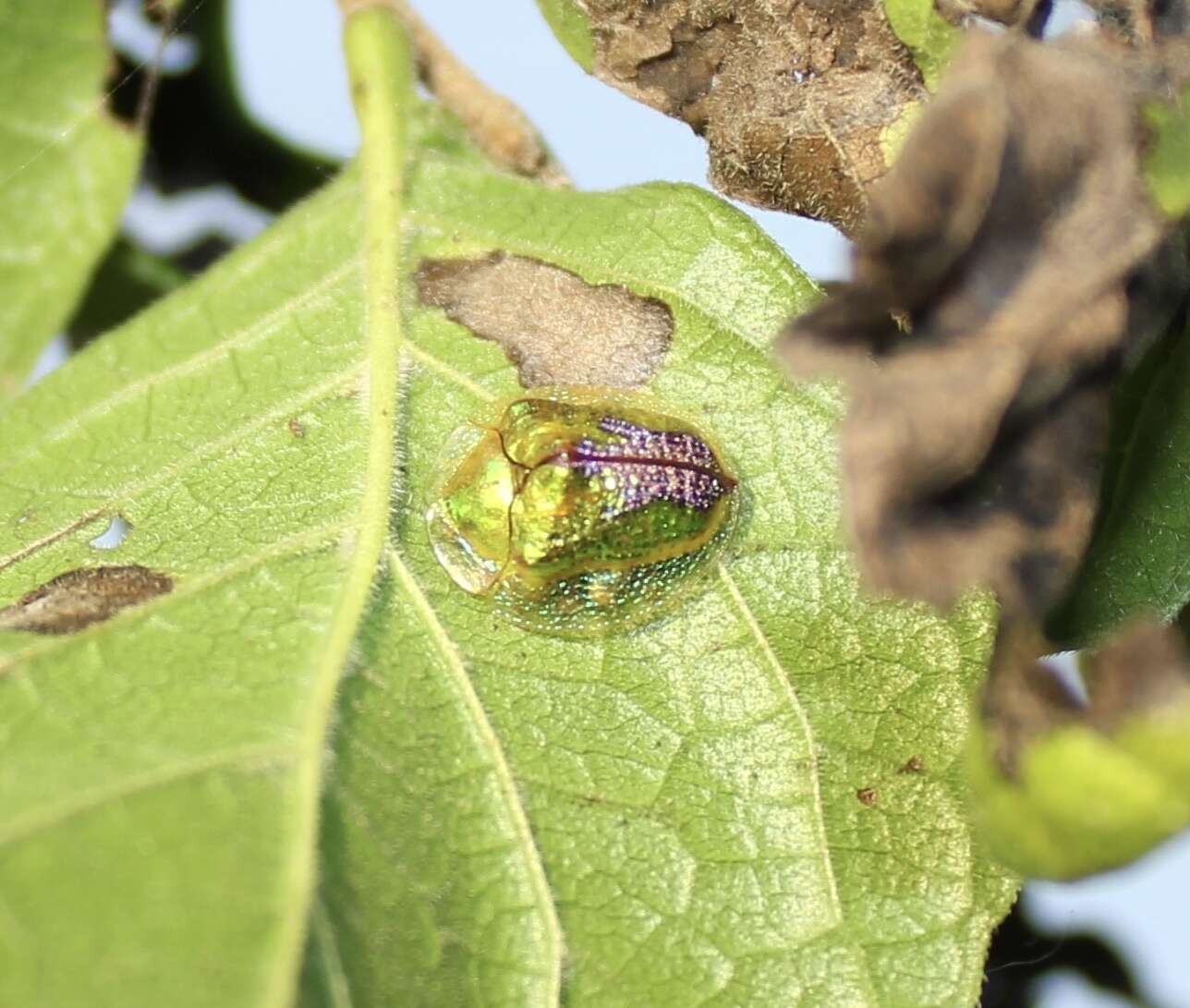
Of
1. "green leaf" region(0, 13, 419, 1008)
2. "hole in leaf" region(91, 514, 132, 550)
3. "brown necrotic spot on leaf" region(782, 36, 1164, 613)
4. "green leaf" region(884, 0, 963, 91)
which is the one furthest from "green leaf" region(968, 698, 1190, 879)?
"hole in leaf" region(91, 514, 132, 550)

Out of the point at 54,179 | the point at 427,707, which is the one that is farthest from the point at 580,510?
the point at 54,179

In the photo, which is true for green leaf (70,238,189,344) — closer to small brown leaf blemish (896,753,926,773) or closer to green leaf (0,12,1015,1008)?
green leaf (0,12,1015,1008)

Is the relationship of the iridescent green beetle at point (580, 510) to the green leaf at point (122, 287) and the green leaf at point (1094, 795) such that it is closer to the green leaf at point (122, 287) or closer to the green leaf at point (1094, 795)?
the green leaf at point (1094, 795)

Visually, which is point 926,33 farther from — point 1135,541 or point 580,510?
point 580,510

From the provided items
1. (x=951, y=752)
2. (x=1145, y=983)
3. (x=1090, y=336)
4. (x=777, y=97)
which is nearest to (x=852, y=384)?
(x=1090, y=336)

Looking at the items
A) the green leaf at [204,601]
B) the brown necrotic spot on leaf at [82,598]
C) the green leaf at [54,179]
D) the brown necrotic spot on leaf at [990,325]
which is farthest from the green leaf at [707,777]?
the green leaf at [54,179]
